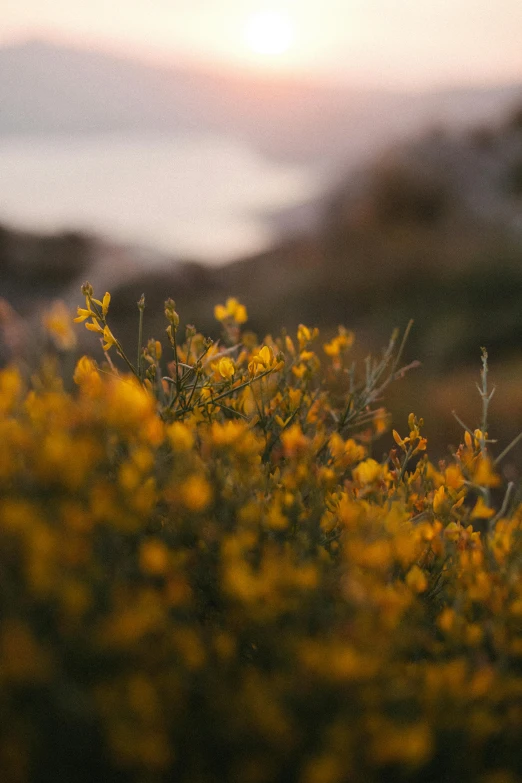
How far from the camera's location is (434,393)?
5.58 m

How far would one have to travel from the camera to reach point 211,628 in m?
1.26

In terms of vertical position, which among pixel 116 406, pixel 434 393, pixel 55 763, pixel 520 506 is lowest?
pixel 434 393

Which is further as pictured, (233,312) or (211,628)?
(233,312)

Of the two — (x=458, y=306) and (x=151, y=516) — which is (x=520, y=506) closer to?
(x=151, y=516)

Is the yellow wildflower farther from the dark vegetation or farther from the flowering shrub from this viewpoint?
the dark vegetation

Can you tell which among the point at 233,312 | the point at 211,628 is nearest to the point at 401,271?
the point at 233,312

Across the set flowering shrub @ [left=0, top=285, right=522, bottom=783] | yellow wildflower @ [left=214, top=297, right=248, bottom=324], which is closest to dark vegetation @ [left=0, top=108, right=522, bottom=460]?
yellow wildflower @ [left=214, top=297, right=248, bottom=324]

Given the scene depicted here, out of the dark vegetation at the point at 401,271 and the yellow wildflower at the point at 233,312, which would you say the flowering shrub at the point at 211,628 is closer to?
the yellow wildflower at the point at 233,312

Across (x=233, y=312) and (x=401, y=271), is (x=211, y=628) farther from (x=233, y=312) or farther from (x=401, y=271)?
(x=401, y=271)

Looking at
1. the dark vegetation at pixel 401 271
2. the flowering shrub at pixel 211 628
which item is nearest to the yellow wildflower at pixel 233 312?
the flowering shrub at pixel 211 628

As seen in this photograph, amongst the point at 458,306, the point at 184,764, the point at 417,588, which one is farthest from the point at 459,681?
the point at 458,306

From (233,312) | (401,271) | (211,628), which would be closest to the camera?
(211,628)

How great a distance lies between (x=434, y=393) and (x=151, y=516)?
14.9 feet

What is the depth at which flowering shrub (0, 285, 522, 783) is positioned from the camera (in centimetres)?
92
